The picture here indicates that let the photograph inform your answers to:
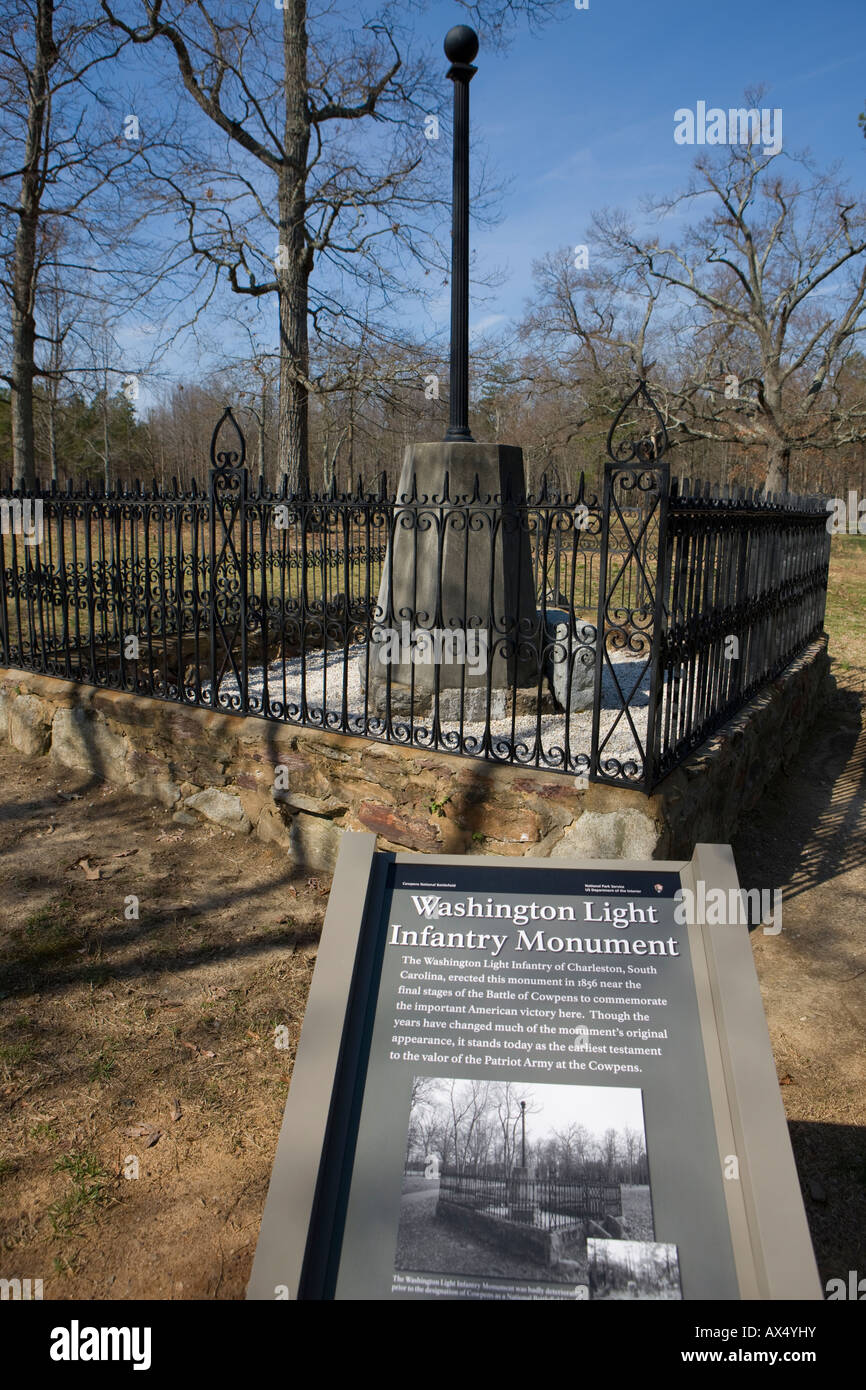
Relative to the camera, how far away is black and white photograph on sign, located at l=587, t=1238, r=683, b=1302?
1520 mm

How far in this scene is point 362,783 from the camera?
4773 mm

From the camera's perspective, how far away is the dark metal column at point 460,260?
480 centimetres

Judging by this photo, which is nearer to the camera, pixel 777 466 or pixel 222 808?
pixel 222 808

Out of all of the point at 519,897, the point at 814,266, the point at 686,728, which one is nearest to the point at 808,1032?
the point at 686,728

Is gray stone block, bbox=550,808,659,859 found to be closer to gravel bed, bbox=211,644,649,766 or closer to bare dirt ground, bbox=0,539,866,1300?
gravel bed, bbox=211,644,649,766

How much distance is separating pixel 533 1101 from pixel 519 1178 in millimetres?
142

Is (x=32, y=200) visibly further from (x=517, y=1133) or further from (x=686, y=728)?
(x=517, y=1133)

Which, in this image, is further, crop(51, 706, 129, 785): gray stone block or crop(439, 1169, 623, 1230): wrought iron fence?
crop(51, 706, 129, 785): gray stone block

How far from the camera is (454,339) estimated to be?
4.95 metres

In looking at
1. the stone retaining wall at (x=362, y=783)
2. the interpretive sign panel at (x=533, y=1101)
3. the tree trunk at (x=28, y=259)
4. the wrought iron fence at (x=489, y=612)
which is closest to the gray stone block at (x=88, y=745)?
the stone retaining wall at (x=362, y=783)

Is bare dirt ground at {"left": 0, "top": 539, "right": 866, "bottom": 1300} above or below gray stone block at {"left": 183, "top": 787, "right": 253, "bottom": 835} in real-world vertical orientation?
below

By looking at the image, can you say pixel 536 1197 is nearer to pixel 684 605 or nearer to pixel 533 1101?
pixel 533 1101

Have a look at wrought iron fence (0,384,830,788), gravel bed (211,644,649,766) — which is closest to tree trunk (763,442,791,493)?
wrought iron fence (0,384,830,788)

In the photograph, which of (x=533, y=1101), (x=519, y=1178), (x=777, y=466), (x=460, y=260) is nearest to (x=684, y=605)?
(x=460, y=260)
